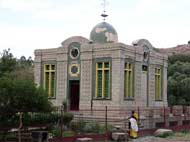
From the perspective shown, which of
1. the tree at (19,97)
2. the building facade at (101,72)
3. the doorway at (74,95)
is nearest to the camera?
the tree at (19,97)

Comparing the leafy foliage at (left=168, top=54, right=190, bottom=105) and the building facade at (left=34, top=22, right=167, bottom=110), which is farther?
the leafy foliage at (left=168, top=54, right=190, bottom=105)

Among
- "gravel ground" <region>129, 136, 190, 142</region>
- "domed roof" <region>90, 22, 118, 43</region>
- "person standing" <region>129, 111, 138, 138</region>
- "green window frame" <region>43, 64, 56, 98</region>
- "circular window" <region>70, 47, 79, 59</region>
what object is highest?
"domed roof" <region>90, 22, 118, 43</region>

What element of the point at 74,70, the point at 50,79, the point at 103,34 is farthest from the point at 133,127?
the point at 50,79

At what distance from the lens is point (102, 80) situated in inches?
1037

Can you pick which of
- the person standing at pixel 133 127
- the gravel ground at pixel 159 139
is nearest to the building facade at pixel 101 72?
the gravel ground at pixel 159 139

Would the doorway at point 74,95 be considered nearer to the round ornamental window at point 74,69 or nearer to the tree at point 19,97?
the round ornamental window at point 74,69

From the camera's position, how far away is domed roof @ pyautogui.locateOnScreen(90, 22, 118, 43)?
28.7 m

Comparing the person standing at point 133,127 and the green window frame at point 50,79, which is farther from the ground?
the green window frame at point 50,79

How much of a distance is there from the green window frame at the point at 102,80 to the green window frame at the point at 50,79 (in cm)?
378

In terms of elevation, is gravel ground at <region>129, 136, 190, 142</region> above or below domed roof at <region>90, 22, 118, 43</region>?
below

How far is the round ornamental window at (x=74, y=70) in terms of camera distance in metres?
27.7

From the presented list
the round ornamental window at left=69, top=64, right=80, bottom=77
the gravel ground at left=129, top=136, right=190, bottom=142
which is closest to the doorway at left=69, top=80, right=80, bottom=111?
the round ornamental window at left=69, top=64, right=80, bottom=77

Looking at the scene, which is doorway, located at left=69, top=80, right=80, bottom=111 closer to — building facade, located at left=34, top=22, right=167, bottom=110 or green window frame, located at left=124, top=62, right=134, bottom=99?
building facade, located at left=34, top=22, right=167, bottom=110

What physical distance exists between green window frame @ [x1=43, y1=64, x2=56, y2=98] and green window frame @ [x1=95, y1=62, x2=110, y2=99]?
378 cm
